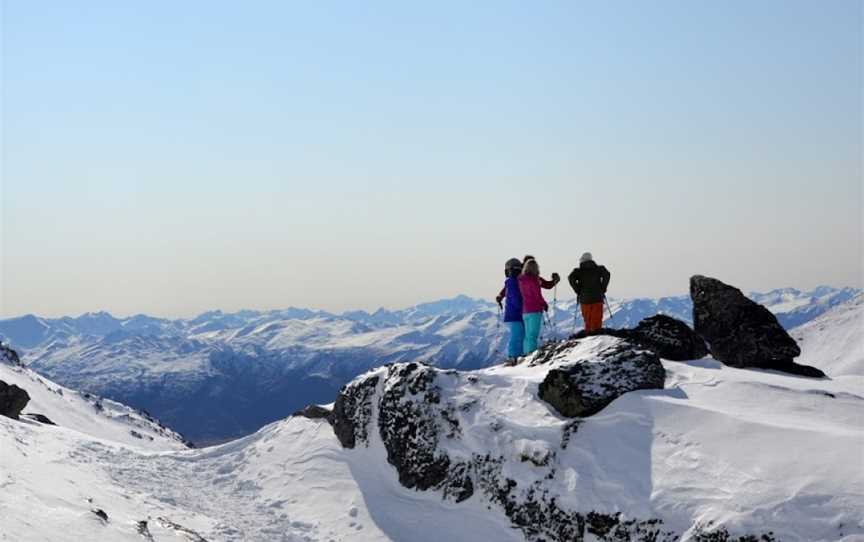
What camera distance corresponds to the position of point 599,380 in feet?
61.3

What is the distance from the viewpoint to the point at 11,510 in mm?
12406

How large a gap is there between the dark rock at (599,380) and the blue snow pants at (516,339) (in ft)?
21.8

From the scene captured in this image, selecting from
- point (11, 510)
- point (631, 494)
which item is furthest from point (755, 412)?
point (11, 510)

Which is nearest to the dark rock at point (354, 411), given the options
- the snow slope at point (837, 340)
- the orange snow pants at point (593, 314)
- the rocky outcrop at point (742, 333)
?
the orange snow pants at point (593, 314)

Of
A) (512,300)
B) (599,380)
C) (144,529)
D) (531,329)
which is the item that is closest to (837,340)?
(531,329)

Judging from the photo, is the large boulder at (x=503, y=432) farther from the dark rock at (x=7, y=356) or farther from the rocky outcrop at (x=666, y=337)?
the dark rock at (x=7, y=356)

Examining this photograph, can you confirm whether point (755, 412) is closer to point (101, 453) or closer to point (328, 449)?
point (328, 449)

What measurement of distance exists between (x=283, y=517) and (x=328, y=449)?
4097 millimetres

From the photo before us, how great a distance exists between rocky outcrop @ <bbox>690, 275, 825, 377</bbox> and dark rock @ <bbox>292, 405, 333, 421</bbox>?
1332 cm

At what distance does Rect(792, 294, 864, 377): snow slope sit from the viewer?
43.7 meters

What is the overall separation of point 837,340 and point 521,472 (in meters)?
42.7

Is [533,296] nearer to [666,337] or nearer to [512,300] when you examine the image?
[512,300]

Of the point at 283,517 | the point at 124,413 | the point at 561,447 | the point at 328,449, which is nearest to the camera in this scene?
the point at 561,447

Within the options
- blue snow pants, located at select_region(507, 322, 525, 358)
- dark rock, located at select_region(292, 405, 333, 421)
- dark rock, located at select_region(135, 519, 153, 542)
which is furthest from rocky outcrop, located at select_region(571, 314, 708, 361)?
dark rock, located at select_region(135, 519, 153, 542)
